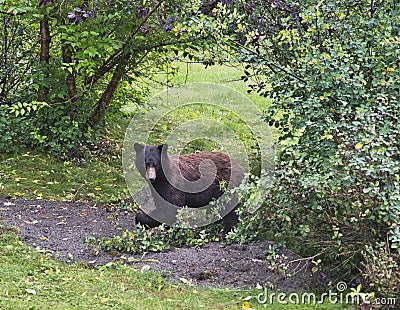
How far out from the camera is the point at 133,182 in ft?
33.6

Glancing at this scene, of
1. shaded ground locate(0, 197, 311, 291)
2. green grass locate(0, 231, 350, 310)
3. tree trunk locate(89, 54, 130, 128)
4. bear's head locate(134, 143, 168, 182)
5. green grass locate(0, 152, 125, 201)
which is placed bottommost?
green grass locate(0, 231, 350, 310)

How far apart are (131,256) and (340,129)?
2.66 metres

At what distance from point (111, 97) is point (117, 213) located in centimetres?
320

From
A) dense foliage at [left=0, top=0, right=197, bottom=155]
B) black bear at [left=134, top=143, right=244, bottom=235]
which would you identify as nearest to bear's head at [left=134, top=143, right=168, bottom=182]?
black bear at [left=134, top=143, right=244, bottom=235]

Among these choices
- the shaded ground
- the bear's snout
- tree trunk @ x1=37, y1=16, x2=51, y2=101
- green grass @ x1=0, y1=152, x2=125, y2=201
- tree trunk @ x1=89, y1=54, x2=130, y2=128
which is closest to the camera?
the shaded ground

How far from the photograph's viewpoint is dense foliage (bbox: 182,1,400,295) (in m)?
4.99

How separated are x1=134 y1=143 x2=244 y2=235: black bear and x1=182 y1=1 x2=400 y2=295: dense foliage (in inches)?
50.2

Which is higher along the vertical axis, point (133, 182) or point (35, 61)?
point (35, 61)

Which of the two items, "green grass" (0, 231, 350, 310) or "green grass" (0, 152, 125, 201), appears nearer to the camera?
"green grass" (0, 231, 350, 310)

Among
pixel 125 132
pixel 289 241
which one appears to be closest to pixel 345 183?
pixel 289 241

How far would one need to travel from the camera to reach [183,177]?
25.6 ft

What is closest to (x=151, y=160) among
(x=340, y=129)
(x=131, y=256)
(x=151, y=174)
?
(x=151, y=174)

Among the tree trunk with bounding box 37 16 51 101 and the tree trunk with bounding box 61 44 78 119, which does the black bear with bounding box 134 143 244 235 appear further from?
the tree trunk with bounding box 37 16 51 101

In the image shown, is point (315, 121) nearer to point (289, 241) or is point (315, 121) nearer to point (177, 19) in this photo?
point (289, 241)
